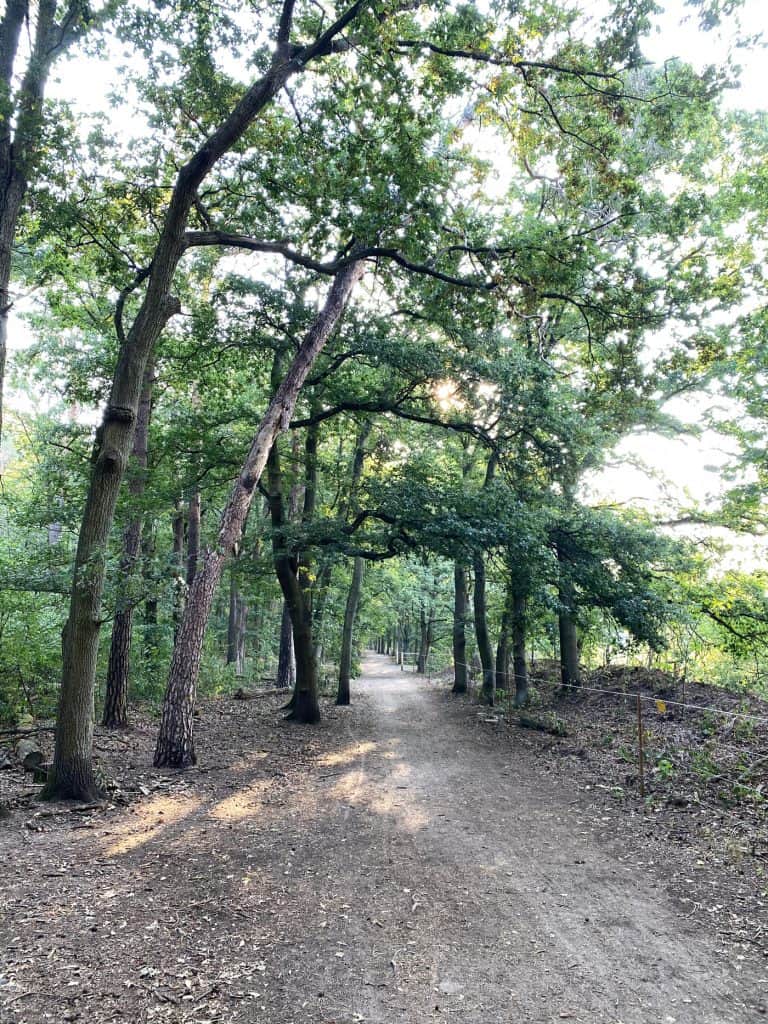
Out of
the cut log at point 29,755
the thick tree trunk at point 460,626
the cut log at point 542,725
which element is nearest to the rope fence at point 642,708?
the thick tree trunk at point 460,626

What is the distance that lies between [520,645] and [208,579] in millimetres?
8188

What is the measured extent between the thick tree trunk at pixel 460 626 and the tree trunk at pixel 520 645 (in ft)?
13.7

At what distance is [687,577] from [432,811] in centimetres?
804

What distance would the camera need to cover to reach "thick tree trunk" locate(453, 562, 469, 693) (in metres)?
18.4

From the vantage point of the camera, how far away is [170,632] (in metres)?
14.2

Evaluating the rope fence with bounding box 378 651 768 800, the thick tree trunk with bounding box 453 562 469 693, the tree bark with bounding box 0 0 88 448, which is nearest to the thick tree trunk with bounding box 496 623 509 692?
the rope fence with bounding box 378 651 768 800

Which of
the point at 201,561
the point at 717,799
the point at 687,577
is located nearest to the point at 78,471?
the point at 201,561

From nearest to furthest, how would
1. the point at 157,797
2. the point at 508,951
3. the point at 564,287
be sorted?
the point at 508,951 → the point at 157,797 → the point at 564,287

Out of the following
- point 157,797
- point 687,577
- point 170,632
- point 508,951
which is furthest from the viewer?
point 170,632

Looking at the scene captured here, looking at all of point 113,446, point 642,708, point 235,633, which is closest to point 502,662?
point 642,708

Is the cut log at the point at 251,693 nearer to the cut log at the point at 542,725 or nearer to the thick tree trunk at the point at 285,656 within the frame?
the thick tree trunk at the point at 285,656

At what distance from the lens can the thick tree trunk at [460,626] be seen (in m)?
18.4

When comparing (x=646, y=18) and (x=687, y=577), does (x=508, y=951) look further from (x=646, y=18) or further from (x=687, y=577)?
(x=687, y=577)

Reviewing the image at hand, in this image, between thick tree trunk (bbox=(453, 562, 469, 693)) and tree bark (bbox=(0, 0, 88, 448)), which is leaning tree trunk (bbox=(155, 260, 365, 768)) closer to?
tree bark (bbox=(0, 0, 88, 448))
